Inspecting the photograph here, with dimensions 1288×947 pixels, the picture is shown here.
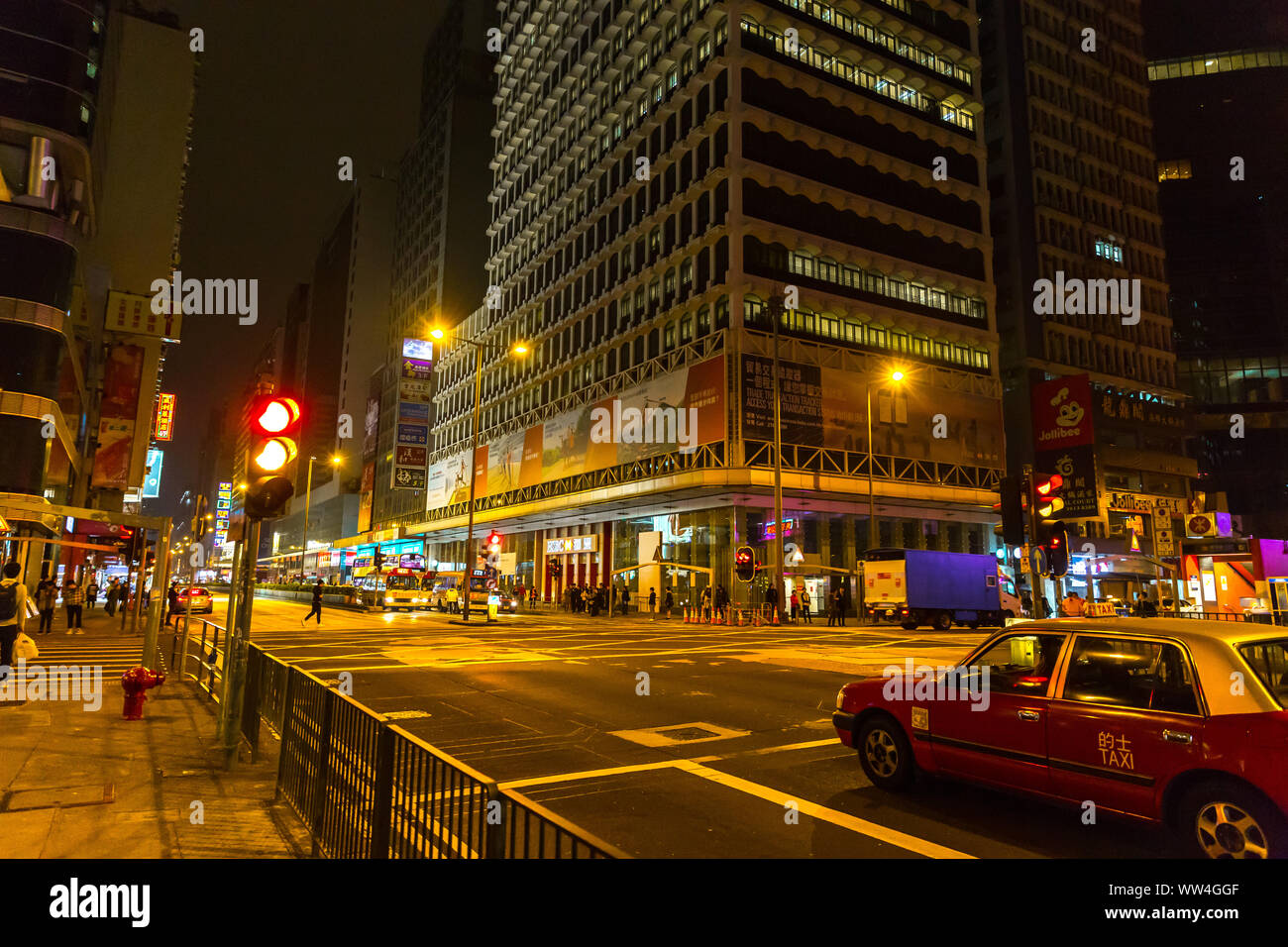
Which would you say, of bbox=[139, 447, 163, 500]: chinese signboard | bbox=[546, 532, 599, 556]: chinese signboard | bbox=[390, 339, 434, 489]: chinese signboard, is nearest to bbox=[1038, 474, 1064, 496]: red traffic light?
bbox=[546, 532, 599, 556]: chinese signboard

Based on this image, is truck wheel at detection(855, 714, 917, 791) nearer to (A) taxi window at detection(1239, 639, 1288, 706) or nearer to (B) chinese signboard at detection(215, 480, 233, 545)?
(A) taxi window at detection(1239, 639, 1288, 706)

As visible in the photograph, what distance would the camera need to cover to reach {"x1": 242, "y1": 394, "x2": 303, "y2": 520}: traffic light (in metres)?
7.23

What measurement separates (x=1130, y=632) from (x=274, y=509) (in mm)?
7393

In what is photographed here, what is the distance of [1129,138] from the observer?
72.6 m

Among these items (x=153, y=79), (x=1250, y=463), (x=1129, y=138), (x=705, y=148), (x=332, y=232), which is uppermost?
(x=332, y=232)

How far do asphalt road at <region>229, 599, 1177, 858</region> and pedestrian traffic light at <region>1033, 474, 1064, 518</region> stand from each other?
170 inches

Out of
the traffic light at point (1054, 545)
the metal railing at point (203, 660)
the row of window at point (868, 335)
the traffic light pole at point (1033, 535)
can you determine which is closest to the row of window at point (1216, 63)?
the row of window at point (868, 335)

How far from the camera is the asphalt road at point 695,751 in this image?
18.4 ft

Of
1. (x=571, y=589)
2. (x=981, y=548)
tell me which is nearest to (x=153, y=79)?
(x=571, y=589)

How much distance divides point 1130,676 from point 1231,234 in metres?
102

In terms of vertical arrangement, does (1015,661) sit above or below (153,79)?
below

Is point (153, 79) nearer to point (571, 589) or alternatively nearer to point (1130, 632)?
point (571, 589)

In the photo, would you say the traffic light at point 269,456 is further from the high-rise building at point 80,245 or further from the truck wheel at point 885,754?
the high-rise building at point 80,245

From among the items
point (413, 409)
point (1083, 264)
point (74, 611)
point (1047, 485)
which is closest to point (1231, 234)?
point (1083, 264)
